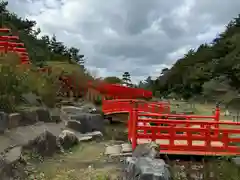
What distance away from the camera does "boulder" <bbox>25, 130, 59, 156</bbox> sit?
8.02 meters

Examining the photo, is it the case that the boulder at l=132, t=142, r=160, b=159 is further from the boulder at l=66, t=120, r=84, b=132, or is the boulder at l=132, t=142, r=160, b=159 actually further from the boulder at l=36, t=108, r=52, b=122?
the boulder at l=66, t=120, r=84, b=132

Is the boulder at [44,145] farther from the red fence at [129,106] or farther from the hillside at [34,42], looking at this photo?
the hillside at [34,42]

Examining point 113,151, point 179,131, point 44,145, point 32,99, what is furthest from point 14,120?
point 179,131

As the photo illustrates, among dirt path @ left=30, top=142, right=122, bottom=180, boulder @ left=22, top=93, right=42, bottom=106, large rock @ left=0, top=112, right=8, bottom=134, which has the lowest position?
dirt path @ left=30, top=142, right=122, bottom=180

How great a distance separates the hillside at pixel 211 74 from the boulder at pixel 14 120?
57.5 feet

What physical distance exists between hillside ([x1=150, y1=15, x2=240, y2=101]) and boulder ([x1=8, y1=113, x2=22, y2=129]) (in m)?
17.5

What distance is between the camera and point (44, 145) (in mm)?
8305

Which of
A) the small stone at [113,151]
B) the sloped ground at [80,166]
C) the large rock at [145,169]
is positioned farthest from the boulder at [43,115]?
the large rock at [145,169]

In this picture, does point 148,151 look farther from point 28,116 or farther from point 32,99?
point 32,99

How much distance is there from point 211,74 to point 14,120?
83.0 ft

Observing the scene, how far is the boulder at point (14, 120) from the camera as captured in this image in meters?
8.56

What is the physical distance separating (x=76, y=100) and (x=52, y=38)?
2328cm

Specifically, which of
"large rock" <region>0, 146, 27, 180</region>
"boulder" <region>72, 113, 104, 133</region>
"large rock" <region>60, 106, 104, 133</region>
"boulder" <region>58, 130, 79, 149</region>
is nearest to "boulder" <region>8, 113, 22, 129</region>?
"boulder" <region>58, 130, 79, 149</region>

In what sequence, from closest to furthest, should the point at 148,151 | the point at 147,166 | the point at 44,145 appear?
the point at 147,166 < the point at 148,151 < the point at 44,145
